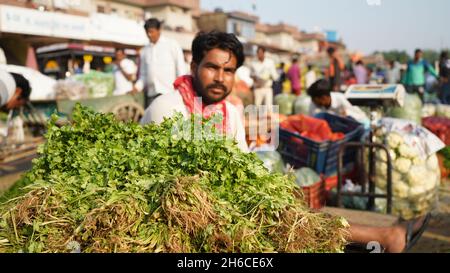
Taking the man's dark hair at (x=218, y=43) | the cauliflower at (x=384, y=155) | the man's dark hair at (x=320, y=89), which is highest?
the man's dark hair at (x=218, y=43)

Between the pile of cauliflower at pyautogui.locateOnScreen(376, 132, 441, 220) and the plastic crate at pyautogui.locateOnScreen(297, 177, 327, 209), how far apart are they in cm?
67

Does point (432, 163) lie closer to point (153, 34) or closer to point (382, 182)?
point (382, 182)

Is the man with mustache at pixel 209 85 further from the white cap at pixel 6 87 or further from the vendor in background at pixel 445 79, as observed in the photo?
the vendor in background at pixel 445 79

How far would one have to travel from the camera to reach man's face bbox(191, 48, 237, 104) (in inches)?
112

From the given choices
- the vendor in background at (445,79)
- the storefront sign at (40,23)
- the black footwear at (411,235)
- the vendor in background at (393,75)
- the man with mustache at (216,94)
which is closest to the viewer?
the man with mustache at (216,94)

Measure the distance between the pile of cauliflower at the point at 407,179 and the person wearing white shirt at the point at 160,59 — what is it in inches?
111

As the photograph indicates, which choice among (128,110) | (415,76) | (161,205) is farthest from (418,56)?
(161,205)

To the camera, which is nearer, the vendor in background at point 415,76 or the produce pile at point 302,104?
the produce pile at point 302,104

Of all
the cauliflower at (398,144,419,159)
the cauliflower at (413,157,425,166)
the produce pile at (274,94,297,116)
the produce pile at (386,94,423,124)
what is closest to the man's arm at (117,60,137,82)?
the produce pile at (274,94,297,116)

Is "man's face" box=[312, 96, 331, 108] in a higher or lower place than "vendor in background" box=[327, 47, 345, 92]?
lower

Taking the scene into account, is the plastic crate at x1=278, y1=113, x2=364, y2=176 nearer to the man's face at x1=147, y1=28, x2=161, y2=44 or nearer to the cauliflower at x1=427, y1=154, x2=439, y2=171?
the cauliflower at x1=427, y1=154, x2=439, y2=171

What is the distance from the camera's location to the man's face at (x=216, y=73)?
9.35ft

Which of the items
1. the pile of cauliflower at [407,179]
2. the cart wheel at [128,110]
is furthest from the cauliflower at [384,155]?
the cart wheel at [128,110]
